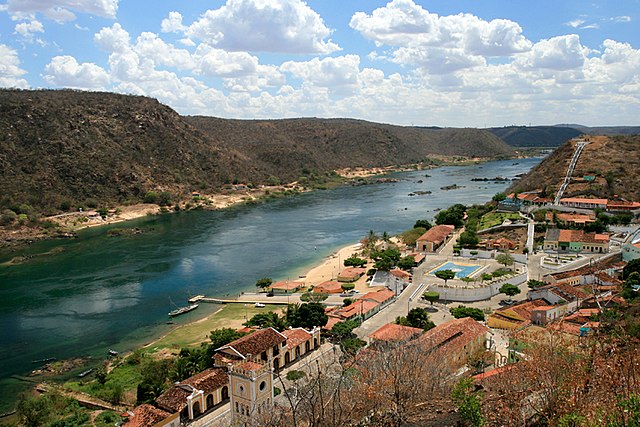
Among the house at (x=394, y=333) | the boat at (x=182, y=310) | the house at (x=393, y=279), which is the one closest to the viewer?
the house at (x=394, y=333)

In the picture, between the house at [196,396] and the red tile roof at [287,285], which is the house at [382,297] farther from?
the house at [196,396]

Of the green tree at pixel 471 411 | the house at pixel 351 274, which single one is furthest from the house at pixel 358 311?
the green tree at pixel 471 411

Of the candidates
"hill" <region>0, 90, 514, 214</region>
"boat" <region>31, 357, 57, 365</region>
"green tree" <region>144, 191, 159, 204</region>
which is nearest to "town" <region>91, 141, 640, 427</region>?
"boat" <region>31, 357, 57, 365</region>

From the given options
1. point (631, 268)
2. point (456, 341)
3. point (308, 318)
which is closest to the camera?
point (456, 341)

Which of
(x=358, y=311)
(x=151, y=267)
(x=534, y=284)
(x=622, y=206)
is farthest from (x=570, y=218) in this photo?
(x=151, y=267)

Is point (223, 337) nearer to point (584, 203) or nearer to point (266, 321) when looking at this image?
point (266, 321)

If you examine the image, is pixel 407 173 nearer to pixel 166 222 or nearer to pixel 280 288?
pixel 166 222

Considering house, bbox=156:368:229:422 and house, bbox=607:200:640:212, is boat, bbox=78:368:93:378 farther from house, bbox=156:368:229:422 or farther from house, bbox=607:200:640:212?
house, bbox=607:200:640:212
